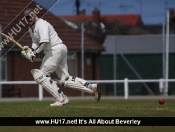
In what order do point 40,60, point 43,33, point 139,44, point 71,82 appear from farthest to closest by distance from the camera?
point 139,44, point 40,60, point 71,82, point 43,33

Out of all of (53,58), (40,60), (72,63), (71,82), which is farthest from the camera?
(72,63)

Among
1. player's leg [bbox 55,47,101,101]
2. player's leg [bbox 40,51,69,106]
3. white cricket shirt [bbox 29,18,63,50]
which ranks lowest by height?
player's leg [bbox 55,47,101,101]

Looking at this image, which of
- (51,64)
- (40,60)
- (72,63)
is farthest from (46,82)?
(72,63)

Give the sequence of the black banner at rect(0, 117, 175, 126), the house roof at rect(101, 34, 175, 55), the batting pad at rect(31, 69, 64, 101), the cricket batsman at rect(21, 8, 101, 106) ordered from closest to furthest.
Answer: the black banner at rect(0, 117, 175, 126)
the cricket batsman at rect(21, 8, 101, 106)
the batting pad at rect(31, 69, 64, 101)
the house roof at rect(101, 34, 175, 55)

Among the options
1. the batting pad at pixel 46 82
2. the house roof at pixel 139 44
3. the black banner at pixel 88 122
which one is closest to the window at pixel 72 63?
the house roof at pixel 139 44

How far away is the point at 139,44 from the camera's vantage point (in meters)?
35.8

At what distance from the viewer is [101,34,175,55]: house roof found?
111 feet

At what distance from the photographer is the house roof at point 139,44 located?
33750mm

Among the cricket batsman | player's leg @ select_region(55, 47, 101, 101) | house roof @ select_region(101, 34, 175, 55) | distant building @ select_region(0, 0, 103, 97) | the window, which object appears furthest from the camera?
the window

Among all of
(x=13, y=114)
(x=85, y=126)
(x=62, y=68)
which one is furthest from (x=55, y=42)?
(x=85, y=126)

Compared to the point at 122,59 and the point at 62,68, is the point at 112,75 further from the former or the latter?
the point at 62,68

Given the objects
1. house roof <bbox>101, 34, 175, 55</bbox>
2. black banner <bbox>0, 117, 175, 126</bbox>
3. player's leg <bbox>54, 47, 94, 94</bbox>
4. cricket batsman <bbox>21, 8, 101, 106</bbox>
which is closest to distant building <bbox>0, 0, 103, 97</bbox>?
house roof <bbox>101, 34, 175, 55</bbox>

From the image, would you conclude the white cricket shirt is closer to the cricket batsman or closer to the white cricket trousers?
the cricket batsman

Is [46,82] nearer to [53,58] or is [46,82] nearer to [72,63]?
[53,58]
